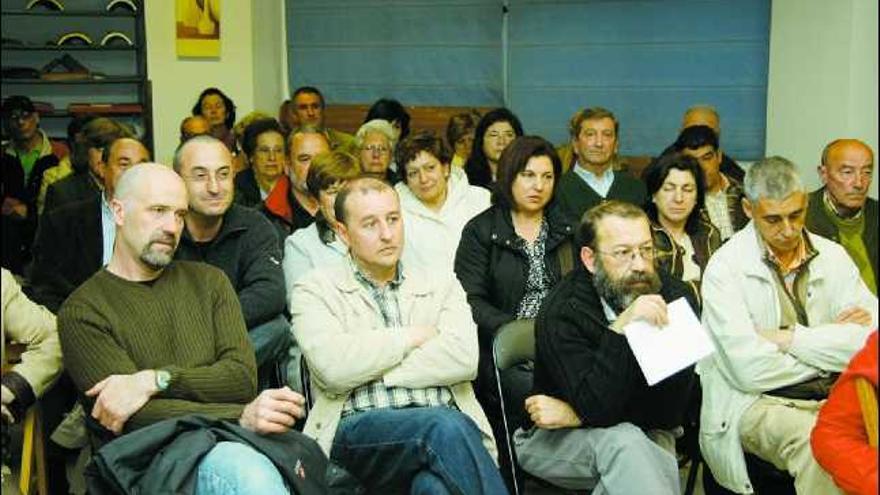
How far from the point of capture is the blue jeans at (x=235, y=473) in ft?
8.88

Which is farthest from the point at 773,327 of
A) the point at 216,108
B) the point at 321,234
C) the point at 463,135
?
the point at 216,108

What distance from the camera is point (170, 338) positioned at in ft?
10.2

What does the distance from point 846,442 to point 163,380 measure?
171 centimetres

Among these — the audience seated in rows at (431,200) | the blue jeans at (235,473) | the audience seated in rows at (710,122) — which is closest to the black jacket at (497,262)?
the audience seated in rows at (431,200)

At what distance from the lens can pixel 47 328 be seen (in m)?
3.08

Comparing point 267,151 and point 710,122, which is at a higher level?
point 710,122

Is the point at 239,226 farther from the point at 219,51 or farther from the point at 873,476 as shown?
the point at 219,51

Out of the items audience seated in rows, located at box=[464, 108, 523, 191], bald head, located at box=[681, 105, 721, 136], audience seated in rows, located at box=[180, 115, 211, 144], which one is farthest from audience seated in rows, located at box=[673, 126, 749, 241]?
audience seated in rows, located at box=[180, 115, 211, 144]

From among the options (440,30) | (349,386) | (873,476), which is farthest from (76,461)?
(440,30)

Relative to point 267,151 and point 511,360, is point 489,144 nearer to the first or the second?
point 267,151

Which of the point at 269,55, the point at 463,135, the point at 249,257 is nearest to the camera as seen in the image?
the point at 249,257

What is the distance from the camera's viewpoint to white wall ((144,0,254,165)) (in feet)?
24.8

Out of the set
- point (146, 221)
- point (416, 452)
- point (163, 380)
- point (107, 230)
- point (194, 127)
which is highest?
point (194, 127)

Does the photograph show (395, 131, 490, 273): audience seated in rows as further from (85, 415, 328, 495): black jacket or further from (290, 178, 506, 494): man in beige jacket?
(85, 415, 328, 495): black jacket
